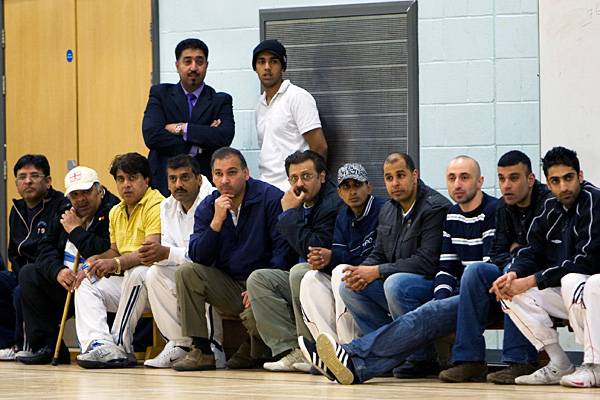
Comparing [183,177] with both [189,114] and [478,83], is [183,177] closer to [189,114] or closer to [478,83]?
[189,114]

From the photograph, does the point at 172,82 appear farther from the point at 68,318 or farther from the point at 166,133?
the point at 68,318

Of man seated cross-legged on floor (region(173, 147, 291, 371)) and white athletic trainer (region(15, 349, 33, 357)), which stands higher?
man seated cross-legged on floor (region(173, 147, 291, 371))

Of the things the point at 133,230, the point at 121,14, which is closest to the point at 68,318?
the point at 133,230

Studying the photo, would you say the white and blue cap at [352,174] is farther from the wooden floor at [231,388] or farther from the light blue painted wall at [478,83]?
the light blue painted wall at [478,83]

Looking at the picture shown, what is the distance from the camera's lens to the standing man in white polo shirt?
7.79 metres

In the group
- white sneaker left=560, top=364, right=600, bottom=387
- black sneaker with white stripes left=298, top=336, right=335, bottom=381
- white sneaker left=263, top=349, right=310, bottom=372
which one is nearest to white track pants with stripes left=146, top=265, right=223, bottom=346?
white sneaker left=263, top=349, right=310, bottom=372

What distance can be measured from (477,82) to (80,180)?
239 centimetres

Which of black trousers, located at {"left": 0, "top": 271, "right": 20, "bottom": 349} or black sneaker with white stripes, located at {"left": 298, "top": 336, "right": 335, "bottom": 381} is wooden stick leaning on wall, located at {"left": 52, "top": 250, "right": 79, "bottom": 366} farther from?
black sneaker with white stripes, located at {"left": 298, "top": 336, "right": 335, "bottom": 381}

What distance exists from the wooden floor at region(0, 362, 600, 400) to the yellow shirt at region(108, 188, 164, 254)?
0.93 m

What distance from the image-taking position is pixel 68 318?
7.89m

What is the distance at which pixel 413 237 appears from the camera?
6.53 meters

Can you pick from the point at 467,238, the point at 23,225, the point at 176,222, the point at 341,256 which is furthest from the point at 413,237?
the point at 23,225

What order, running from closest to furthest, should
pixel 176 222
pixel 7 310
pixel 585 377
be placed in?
pixel 585 377
pixel 176 222
pixel 7 310

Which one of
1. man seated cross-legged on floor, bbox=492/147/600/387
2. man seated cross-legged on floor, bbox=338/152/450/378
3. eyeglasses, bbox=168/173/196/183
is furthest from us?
eyeglasses, bbox=168/173/196/183
